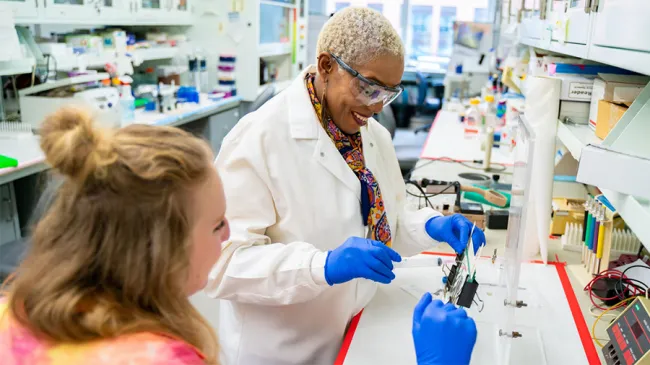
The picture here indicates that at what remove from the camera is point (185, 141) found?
76 centimetres

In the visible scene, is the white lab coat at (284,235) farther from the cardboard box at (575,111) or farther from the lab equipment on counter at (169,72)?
the lab equipment on counter at (169,72)

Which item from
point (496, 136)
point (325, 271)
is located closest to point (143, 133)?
point (325, 271)

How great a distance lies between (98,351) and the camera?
0.65m

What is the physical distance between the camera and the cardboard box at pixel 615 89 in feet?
4.88

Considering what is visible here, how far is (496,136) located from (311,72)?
256cm

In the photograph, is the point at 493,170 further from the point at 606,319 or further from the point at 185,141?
the point at 185,141

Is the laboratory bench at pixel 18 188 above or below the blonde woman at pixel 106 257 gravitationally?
below

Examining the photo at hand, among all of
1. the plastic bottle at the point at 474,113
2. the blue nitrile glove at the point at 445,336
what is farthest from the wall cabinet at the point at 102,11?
the blue nitrile glove at the point at 445,336

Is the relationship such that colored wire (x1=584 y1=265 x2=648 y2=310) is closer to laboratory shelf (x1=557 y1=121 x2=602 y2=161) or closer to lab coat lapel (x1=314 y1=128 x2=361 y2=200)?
laboratory shelf (x1=557 y1=121 x2=602 y2=161)

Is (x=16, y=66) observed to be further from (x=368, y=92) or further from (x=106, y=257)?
(x=106, y=257)

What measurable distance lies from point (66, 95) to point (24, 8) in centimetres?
49

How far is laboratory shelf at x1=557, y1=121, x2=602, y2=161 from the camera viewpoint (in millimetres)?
1486

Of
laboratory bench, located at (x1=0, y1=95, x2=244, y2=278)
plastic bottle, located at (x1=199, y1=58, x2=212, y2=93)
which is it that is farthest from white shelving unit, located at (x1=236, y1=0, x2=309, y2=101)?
laboratory bench, located at (x1=0, y1=95, x2=244, y2=278)

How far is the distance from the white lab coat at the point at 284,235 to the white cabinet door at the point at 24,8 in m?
2.18
